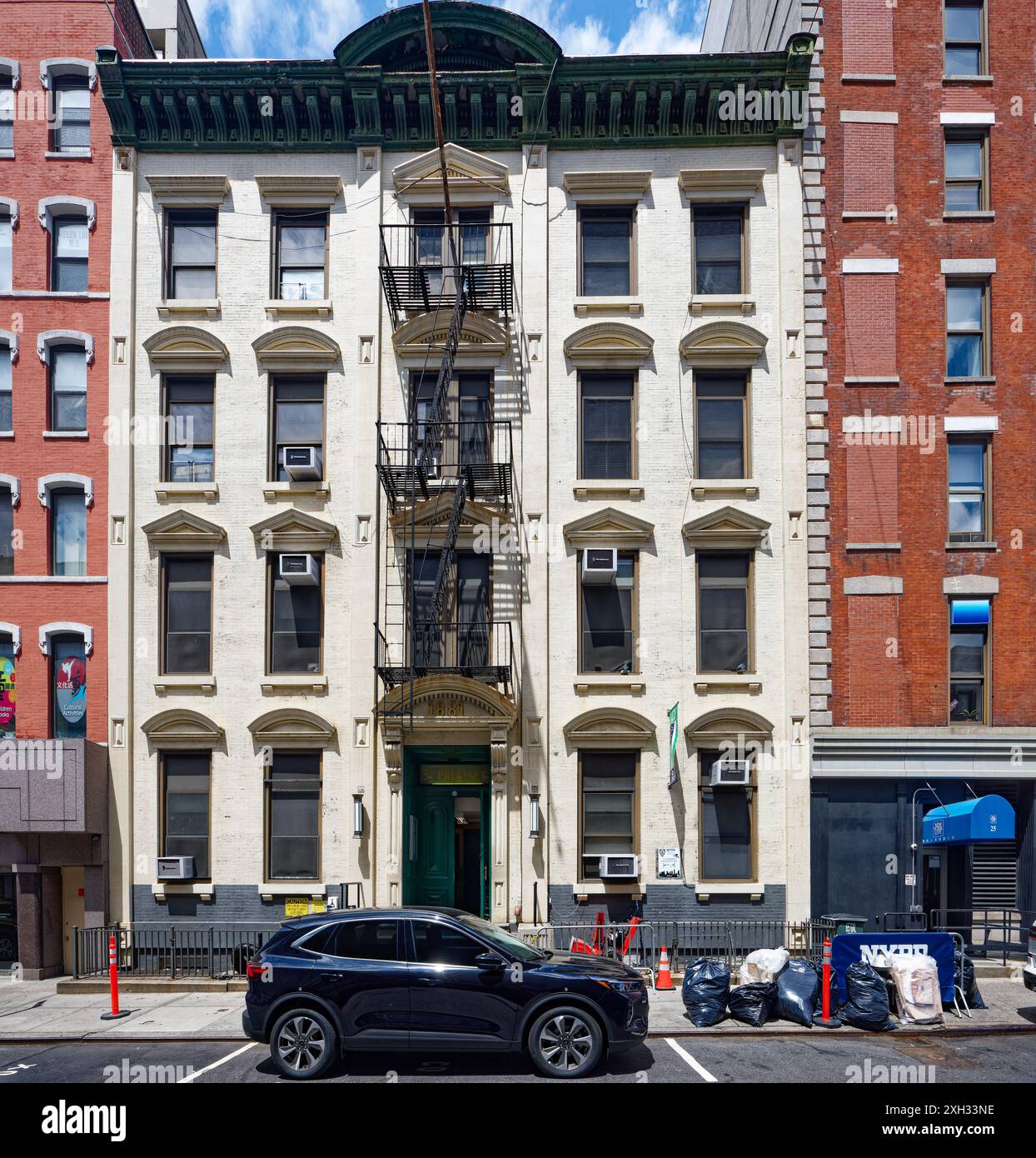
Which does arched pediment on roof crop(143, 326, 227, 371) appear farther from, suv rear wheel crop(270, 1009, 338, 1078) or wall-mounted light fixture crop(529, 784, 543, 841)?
suv rear wheel crop(270, 1009, 338, 1078)

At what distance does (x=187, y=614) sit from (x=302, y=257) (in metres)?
7.25

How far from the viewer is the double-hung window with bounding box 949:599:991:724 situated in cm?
1855

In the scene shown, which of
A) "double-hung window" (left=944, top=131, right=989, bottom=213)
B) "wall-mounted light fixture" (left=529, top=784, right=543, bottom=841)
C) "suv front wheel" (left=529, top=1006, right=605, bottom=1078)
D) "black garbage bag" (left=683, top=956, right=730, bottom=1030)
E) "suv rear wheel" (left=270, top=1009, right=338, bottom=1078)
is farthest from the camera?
"double-hung window" (left=944, top=131, right=989, bottom=213)

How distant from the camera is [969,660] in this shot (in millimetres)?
18641

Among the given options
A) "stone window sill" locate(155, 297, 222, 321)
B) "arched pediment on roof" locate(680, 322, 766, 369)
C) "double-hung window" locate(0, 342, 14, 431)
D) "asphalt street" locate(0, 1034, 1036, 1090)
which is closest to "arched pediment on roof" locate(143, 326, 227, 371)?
"stone window sill" locate(155, 297, 222, 321)

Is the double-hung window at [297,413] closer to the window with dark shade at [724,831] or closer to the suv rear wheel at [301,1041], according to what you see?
the window with dark shade at [724,831]

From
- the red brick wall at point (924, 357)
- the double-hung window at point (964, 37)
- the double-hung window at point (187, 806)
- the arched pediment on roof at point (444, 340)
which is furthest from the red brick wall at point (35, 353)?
the double-hung window at point (964, 37)

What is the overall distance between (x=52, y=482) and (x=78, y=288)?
3914 millimetres

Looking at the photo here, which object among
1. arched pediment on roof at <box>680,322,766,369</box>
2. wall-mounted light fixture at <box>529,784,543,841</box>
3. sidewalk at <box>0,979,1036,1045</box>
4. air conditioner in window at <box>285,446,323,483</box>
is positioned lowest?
sidewalk at <box>0,979,1036,1045</box>

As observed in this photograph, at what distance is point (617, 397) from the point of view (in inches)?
758

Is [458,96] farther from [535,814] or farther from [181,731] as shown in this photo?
[535,814]

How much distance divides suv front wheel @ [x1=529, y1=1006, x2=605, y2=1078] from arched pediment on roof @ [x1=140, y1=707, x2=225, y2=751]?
381 inches

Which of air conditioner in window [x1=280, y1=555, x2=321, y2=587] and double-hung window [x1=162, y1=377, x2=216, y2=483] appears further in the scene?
double-hung window [x1=162, y1=377, x2=216, y2=483]
